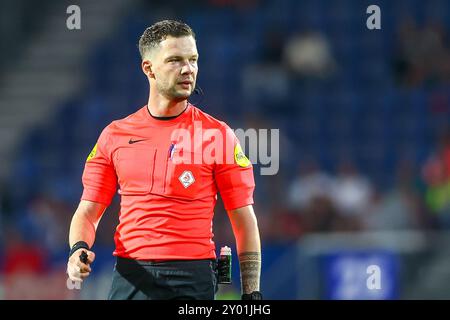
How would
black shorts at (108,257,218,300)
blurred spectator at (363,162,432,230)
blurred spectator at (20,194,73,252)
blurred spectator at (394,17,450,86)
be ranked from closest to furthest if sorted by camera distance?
black shorts at (108,257,218,300) < blurred spectator at (363,162,432,230) < blurred spectator at (20,194,73,252) < blurred spectator at (394,17,450,86)

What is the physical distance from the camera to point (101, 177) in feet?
15.9

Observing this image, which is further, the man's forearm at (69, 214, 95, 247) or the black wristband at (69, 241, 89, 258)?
the man's forearm at (69, 214, 95, 247)

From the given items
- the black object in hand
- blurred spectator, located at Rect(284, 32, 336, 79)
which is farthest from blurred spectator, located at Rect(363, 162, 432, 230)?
the black object in hand

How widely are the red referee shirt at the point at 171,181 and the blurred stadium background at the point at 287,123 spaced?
A: 200 inches

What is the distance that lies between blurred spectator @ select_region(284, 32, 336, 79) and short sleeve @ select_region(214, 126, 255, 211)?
822 cm

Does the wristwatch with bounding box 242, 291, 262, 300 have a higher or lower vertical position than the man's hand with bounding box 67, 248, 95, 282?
lower

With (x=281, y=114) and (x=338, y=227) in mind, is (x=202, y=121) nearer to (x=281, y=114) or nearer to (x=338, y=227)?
(x=338, y=227)

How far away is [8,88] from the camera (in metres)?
14.8

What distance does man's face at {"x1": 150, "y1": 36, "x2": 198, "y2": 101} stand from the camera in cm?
467

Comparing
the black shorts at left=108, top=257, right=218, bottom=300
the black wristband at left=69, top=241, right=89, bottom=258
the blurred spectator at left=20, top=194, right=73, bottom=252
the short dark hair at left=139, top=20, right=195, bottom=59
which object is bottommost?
the blurred spectator at left=20, top=194, right=73, bottom=252

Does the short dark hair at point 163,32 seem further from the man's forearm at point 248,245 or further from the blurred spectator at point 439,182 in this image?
the blurred spectator at point 439,182

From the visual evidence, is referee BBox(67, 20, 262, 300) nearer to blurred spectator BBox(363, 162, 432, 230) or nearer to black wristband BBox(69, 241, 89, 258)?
black wristband BBox(69, 241, 89, 258)

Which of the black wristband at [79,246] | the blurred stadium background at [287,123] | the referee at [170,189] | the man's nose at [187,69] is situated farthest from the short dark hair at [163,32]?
the blurred stadium background at [287,123]
